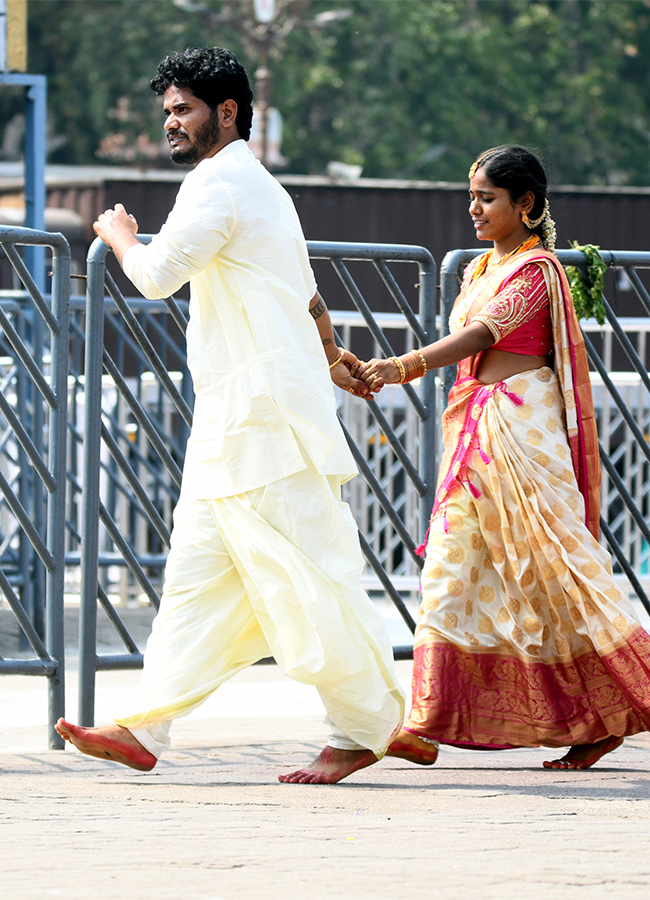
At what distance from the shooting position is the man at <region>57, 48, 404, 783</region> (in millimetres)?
3799

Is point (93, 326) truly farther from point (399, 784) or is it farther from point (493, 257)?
point (399, 784)

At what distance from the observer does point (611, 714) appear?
13.9 feet

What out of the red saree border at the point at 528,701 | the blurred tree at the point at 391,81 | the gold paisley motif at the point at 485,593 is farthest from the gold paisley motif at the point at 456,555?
the blurred tree at the point at 391,81

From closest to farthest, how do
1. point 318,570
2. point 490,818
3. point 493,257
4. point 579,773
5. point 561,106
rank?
1. point 490,818
2. point 318,570
3. point 579,773
4. point 493,257
5. point 561,106

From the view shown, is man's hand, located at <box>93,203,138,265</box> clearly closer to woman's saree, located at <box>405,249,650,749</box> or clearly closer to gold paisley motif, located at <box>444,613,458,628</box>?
woman's saree, located at <box>405,249,650,749</box>

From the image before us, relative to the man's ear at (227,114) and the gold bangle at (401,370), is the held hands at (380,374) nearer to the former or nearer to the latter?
the gold bangle at (401,370)

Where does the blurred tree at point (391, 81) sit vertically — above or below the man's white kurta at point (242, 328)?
below

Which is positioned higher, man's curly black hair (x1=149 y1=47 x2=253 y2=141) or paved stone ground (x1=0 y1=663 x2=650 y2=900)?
man's curly black hair (x1=149 y1=47 x2=253 y2=141)

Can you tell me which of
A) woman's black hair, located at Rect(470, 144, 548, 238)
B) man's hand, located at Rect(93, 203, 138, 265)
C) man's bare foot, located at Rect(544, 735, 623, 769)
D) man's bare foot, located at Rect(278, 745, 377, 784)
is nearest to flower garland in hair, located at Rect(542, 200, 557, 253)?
woman's black hair, located at Rect(470, 144, 548, 238)

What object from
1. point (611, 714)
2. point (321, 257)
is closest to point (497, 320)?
point (321, 257)

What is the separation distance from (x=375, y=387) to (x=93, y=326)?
85cm

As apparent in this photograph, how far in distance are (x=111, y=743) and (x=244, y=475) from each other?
747mm

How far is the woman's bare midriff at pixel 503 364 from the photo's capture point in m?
4.33

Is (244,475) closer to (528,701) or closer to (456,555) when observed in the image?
(456,555)
